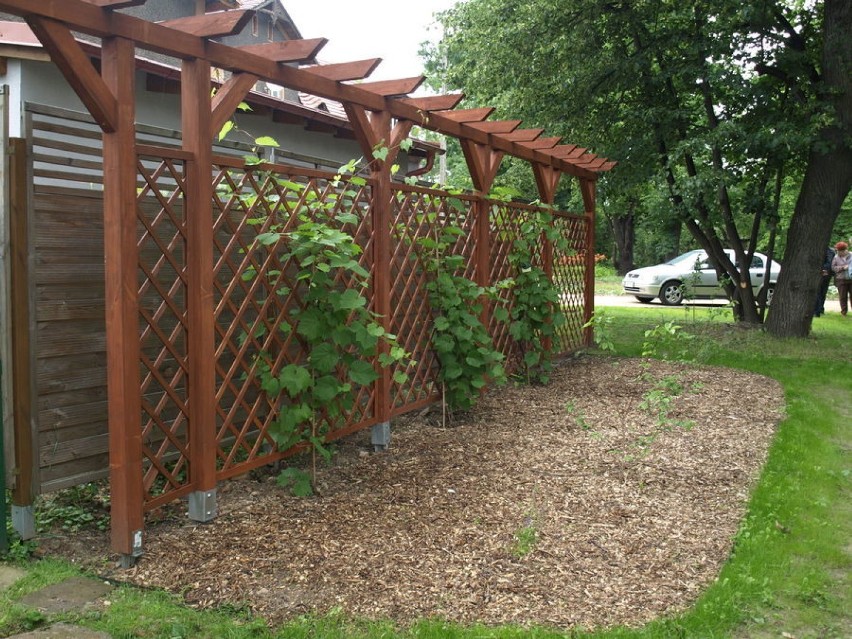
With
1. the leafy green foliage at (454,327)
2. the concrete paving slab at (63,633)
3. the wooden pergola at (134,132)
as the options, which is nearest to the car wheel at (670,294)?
the leafy green foliage at (454,327)

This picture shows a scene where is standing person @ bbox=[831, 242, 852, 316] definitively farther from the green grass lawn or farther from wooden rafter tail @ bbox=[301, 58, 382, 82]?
wooden rafter tail @ bbox=[301, 58, 382, 82]

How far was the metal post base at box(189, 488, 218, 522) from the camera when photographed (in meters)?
3.34

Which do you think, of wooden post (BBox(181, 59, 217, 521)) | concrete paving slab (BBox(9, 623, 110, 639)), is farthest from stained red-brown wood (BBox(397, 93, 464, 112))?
concrete paving slab (BBox(9, 623, 110, 639))

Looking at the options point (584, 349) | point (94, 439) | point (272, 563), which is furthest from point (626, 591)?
point (584, 349)

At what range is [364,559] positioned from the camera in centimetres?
305

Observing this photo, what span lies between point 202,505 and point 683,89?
9.21 metres

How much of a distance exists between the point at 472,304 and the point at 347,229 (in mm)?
1527

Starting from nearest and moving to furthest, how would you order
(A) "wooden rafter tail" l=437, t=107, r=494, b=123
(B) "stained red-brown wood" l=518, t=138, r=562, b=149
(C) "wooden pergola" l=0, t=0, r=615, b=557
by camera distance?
(C) "wooden pergola" l=0, t=0, r=615, b=557 → (A) "wooden rafter tail" l=437, t=107, r=494, b=123 → (B) "stained red-brown wood" l=518, t=138, r=562, b=149

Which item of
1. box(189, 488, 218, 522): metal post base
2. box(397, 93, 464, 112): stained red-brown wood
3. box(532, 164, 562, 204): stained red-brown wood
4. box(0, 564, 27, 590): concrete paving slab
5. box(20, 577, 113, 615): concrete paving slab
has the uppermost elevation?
box(397, 93, 464, 112): stained red-brown wood

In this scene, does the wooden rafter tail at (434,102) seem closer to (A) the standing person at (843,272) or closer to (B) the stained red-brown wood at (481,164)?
(B) the stained red-brown wood at (481,164)

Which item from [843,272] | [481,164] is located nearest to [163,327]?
[481,164]

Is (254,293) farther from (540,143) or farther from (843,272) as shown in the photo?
(843,272)

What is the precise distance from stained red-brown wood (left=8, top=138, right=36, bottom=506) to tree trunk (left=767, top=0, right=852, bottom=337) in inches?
337

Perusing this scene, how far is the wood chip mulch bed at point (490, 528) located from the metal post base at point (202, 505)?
5cm
